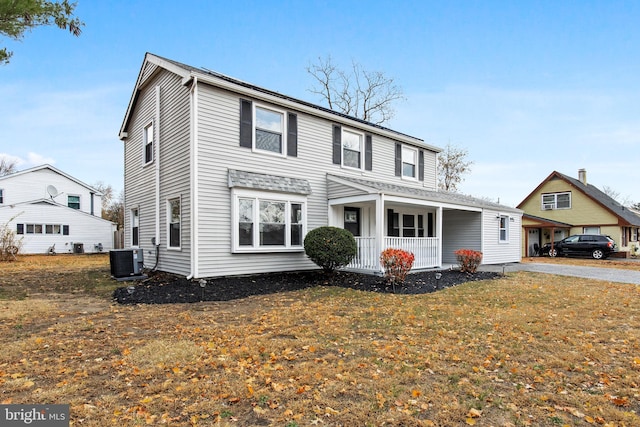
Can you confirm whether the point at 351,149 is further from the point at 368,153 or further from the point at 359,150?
the point at 368,153

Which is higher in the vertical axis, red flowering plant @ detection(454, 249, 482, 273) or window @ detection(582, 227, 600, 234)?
window @ detection(582, 227, 600, 234)

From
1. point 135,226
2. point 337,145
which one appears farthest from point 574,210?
point 135,226

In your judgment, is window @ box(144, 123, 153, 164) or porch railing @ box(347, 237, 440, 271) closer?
porch railing @ box(347, 237, 440, 271)

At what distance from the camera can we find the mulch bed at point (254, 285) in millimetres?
8242

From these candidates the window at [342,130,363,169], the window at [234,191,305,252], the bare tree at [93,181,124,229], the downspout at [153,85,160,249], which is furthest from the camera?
the bare tree at [93,181,124,229]

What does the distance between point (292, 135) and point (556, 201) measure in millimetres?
26949

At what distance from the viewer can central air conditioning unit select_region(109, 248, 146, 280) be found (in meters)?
10.7

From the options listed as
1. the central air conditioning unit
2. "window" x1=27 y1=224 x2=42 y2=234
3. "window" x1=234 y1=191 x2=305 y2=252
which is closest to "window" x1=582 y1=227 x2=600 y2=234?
"window" x1=234 y1=191 x2=305 y2=252

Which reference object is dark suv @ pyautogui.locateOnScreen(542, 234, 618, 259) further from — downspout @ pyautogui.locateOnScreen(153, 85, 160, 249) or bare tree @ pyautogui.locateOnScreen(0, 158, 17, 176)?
bare tree @ pyautogui.locateOnScreen(0, 158, 17, 176)

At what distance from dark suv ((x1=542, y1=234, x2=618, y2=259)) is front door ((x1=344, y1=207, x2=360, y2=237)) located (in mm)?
18688

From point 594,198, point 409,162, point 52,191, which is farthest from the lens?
point 52,191

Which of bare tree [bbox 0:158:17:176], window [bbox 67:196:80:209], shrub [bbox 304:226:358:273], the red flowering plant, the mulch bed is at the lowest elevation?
the mulch bed

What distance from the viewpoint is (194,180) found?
31.3ft

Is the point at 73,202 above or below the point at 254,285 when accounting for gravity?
above
